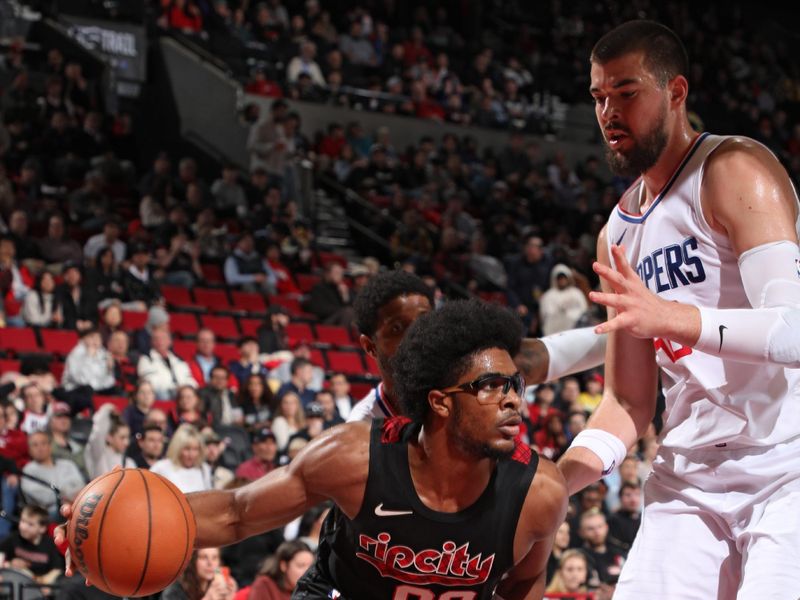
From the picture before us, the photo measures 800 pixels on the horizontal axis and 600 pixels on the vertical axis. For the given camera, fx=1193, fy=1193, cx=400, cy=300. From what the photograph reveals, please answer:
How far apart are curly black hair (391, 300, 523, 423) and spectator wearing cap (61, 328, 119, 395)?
270 inches

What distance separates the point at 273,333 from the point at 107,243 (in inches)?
80.8

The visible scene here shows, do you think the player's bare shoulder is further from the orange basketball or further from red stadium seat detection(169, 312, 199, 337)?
red stadium seat detection(169, 312, 199, 337)

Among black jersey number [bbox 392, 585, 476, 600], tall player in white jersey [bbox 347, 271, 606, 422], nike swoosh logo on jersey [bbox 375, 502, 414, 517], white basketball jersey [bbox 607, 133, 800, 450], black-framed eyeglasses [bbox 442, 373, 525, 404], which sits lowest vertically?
black jersey number [bbox 392, 585, 476, 600]

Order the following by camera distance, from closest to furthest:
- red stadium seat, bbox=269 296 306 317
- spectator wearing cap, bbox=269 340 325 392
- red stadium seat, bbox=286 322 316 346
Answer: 1. spectator wearing cap, bbox=269 340 325 392
2. red stadium seat, bbox=286 322 316 346
3. red stadium seat, bbox=269 296 306 317

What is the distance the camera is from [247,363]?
36.5 feet

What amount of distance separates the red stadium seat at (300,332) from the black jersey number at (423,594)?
9302 millimetres

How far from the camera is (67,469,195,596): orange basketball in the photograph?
3371 mm

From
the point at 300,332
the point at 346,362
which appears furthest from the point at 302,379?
the point at 300,332

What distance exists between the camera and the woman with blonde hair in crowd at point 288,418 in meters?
9.96

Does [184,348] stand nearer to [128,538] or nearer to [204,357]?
[204,357]

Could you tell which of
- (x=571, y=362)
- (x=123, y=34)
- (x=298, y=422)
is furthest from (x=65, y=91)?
(x=571, y=362)

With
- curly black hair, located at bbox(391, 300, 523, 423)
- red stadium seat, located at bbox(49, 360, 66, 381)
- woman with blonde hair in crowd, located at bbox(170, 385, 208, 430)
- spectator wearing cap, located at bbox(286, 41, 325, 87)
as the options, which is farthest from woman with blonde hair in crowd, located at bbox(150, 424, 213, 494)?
spectator wearing cap, located at bbox(286, 41, 325, 87)

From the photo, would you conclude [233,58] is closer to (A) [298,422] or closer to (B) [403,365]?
(A) [298,422]

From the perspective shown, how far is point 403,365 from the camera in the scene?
142 inches
